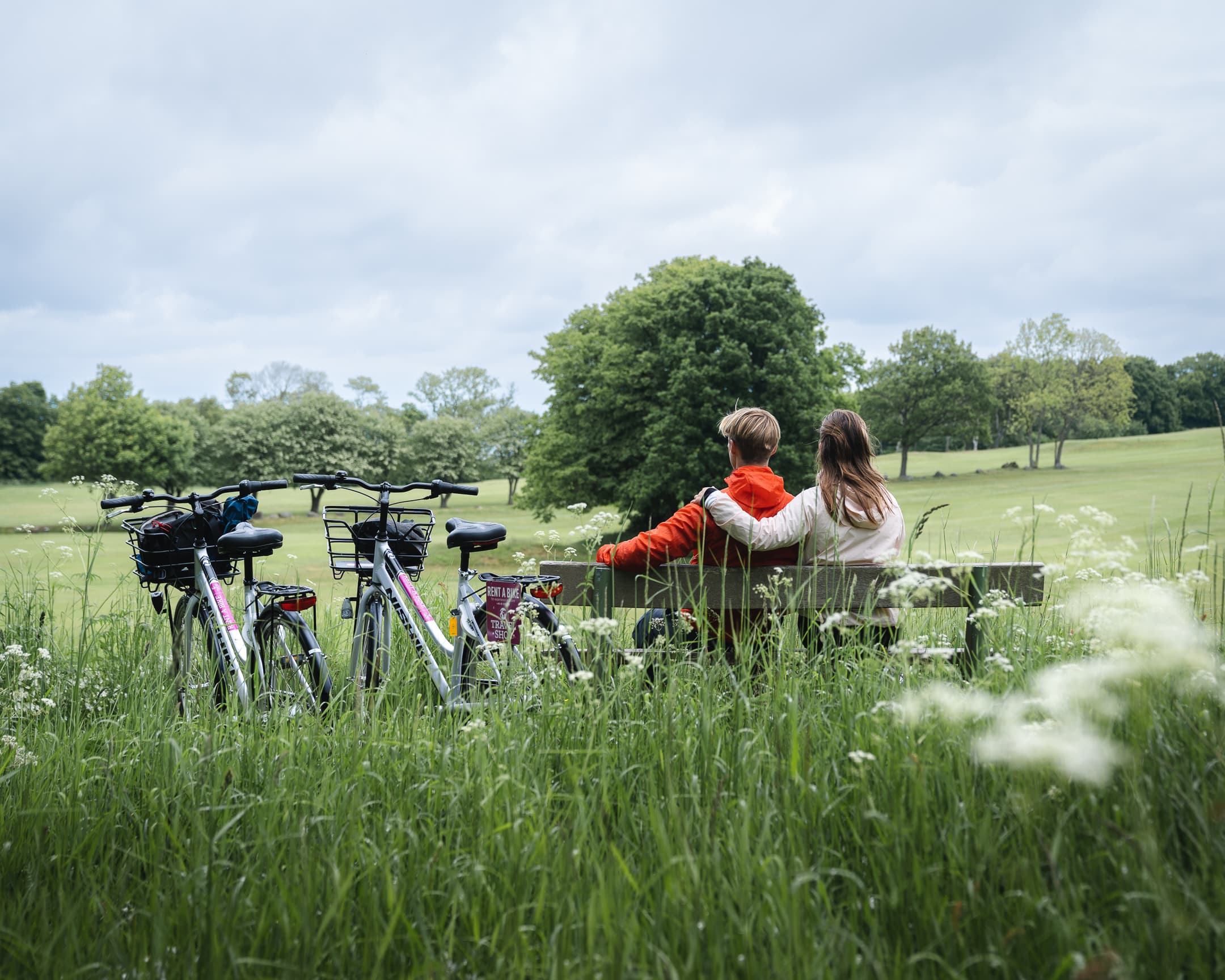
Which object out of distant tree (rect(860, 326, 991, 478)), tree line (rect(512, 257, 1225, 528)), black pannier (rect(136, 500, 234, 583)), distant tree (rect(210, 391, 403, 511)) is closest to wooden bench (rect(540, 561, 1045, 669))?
black pannier (rect(136, 500, 234, 583))

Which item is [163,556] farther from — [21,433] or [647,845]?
[21,433]

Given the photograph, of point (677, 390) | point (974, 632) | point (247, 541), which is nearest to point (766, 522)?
point (974, 632)

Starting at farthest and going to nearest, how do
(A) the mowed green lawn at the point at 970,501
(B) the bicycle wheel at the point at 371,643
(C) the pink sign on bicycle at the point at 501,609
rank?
(A) the mowed green lawn at the point at 970,501, (B) the bicycle wheel at the point at 371,643, (C) the pink sign on bicycle at the point at 501,609

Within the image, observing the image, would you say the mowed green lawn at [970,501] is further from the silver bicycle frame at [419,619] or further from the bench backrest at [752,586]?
the bench backrest at [752,586]

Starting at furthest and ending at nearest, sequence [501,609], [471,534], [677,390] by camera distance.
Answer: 1. [677,390]
2. [471,534]
3. [501,609]

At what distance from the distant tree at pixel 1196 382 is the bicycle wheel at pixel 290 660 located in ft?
291

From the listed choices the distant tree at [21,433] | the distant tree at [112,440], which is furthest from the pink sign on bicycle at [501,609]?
the distant tree at [21,433]

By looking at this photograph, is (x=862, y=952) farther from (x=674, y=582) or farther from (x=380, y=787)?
(x=674, y=582)

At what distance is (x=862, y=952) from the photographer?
1.89 m

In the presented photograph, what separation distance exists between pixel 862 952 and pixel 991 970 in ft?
0.91

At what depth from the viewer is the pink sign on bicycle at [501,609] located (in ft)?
12.4

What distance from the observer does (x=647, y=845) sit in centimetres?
228

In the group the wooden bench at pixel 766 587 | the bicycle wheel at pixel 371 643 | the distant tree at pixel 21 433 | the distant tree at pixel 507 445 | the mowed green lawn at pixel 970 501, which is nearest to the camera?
the wooden bench at pixel 766 587

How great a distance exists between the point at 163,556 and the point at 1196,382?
96.1 m
